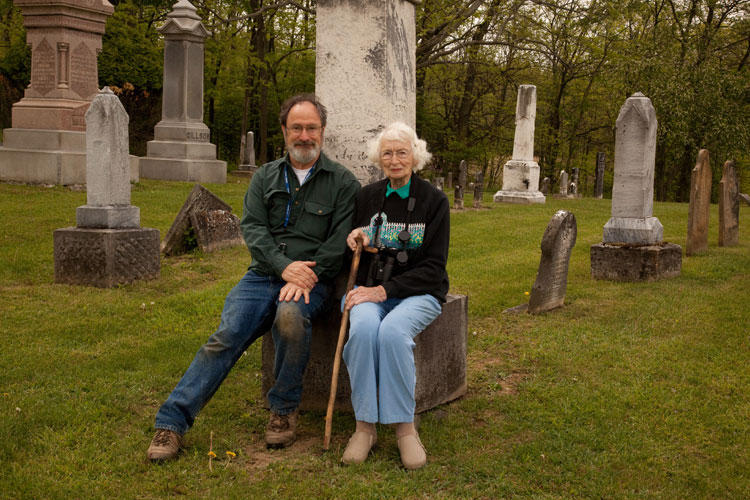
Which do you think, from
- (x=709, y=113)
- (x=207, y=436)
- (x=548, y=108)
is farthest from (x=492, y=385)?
(x=548, y=108)

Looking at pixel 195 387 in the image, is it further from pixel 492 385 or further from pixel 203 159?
pixel 203 159

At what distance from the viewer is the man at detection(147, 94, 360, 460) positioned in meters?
3.64

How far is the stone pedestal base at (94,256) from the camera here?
6.79 m

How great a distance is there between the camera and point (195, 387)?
3596mm

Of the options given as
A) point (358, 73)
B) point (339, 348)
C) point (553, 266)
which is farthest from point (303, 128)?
point (553, 266)

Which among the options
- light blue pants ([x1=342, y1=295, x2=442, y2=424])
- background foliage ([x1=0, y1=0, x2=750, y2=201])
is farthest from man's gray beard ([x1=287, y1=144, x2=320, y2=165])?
background foliage ([x1=0, y1=0, x2=750, y2=201])

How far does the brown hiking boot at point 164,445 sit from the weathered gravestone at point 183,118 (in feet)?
40.7

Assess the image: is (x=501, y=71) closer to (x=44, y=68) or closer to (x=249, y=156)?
(x=249, y=156)

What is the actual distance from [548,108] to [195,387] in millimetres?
32196

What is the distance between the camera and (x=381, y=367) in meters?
3.50

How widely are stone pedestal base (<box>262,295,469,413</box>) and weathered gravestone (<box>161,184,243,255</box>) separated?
4836mm

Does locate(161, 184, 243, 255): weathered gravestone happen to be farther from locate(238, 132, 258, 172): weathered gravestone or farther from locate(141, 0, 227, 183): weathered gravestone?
locate(238, 132, 258, 172): weathered gravestone

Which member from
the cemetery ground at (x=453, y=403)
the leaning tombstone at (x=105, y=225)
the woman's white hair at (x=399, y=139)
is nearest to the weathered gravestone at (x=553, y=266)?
the cemetery ground at (x=453, y=403)

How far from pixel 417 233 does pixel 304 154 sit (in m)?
0.77
